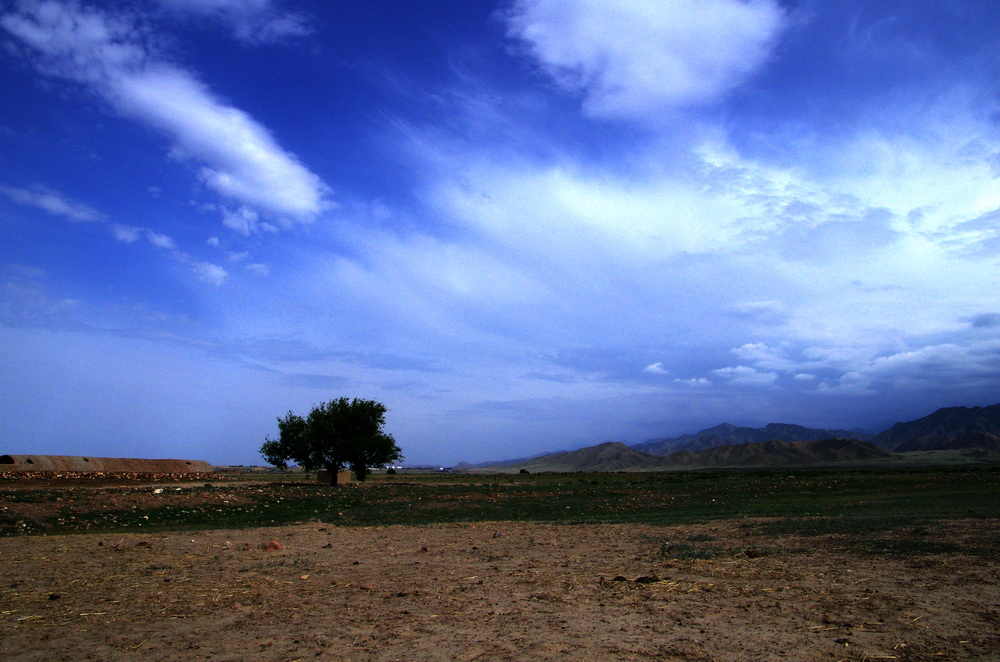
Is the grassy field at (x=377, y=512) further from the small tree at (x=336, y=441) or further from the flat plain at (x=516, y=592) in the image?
the small tree at (x=336, y=441)

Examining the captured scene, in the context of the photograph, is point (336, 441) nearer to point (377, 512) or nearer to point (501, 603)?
point (377, 512)

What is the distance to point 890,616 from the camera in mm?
7020

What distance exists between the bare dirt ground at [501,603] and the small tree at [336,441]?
37667 mm

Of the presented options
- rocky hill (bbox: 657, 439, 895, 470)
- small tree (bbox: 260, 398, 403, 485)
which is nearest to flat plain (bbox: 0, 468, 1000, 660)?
small tree (bbox: 260, 398, 403, 485)

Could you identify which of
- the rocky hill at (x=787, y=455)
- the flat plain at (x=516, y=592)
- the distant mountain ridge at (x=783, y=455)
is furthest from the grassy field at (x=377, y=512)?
the rocky hill at (x=787, y=455)

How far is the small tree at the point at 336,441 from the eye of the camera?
166 feet

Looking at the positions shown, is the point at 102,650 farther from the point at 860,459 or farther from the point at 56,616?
the point at 860,459

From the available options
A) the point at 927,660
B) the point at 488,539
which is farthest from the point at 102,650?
the point at 488,539

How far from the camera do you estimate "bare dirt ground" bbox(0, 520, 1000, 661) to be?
20.6 feet

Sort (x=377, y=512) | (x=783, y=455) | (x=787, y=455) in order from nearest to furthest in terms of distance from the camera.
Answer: (x=377, y=512) < (x=787, y=455) < (x=783, y=455)

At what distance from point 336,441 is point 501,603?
45.2 metres

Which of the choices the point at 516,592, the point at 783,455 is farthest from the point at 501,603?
the point at 783,455

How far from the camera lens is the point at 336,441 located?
167 feet

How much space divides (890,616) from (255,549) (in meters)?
11.9
